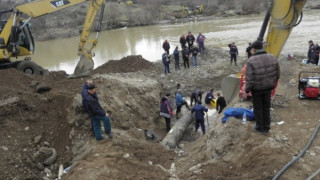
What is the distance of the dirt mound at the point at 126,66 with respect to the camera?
1667 centimetres

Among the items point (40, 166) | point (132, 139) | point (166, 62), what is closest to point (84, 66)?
point (166, 62)

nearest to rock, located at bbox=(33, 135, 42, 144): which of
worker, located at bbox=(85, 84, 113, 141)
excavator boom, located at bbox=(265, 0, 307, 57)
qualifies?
worker, located at bbox=(85, 84, 113, 141)

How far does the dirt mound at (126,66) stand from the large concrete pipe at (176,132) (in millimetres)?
5905

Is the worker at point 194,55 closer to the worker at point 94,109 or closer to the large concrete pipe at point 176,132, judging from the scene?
the large concrete pipe at point 176,132

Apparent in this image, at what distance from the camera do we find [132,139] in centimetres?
926

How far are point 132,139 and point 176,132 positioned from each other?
2.01 meters

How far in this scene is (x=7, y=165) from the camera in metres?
7.76

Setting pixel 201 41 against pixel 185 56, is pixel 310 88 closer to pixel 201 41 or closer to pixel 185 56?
pixel 185 56

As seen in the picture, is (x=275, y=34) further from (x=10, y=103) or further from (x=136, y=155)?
(x=10, y=103)

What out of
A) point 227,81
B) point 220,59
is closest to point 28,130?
point 227,81

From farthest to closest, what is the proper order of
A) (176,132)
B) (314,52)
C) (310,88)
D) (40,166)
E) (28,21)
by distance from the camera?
(314,52) → (28,21) → (176,132) → (40,166) → (310,88)

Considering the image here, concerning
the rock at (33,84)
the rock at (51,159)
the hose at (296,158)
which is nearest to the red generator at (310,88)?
the hose at (296,158)

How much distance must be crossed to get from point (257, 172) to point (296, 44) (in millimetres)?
22822

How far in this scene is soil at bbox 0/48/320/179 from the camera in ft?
19.3
